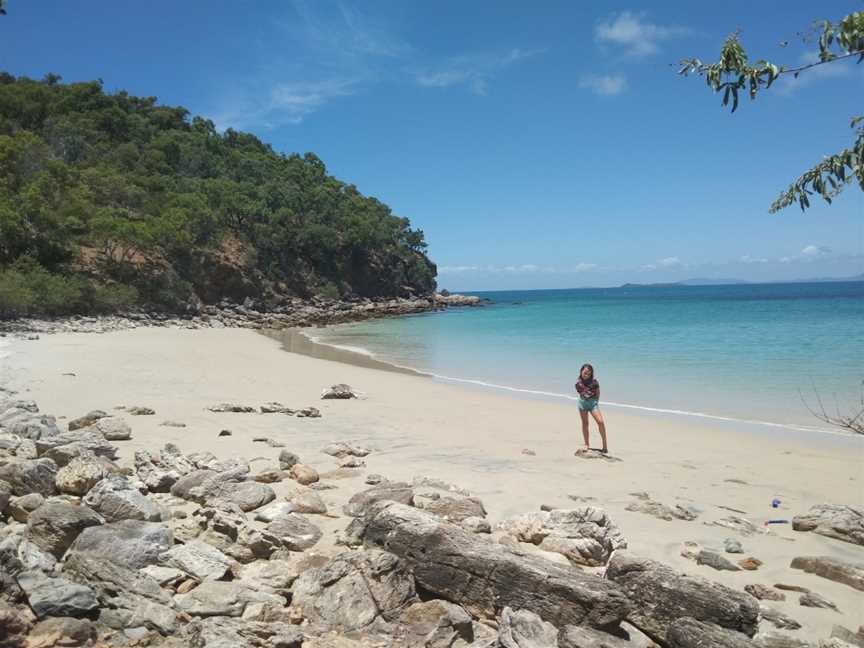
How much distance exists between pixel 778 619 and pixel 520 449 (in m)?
5.52

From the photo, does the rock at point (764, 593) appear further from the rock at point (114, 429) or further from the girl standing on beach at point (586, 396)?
the rock at point (114, 429)

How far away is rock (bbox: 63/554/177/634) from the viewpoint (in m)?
3.28

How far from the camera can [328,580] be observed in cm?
395

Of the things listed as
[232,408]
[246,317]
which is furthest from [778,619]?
[246,317]

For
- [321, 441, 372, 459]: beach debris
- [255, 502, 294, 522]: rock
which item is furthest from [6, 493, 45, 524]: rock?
[321, 441, 372, 459]: beach debris

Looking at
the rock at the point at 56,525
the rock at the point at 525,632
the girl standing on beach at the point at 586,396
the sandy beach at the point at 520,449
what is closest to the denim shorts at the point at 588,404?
the girl standing on beach at the point at 586,396

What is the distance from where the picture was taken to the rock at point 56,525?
4.11 m

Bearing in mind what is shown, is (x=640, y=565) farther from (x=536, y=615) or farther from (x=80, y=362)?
(x=80, y=362)

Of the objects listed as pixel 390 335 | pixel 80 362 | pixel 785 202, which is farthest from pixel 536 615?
pixel 390 335

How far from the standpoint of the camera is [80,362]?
55.5 ft

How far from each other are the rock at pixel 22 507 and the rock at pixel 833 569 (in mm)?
6238

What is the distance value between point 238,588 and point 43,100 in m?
64.8

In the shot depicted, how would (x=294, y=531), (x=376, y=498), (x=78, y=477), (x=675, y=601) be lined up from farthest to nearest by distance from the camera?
(x=376, y=498) < (x=78, y=477) < (x=294, y=531) < (x=675, y=601)

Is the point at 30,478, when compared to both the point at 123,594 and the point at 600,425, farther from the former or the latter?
the point at 600,425
